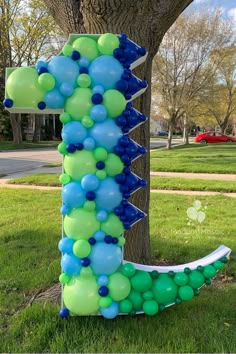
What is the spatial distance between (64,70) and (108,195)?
3.02 feet

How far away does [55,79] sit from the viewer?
9.01 ft

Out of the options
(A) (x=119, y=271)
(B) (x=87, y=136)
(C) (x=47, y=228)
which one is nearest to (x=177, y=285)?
(A) (x=119, y=271)

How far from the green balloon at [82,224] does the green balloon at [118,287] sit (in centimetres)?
35

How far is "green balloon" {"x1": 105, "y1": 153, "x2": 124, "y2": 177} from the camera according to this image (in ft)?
9.00

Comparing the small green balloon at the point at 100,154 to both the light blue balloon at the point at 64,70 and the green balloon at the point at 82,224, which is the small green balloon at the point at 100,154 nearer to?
the green balloon at the point at 82,224

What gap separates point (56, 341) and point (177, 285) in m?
0.95

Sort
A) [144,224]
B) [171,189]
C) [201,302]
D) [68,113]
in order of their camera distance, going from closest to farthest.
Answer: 1. [68,113]
2. [201,302]
3. [144,224]
4. [171,189]

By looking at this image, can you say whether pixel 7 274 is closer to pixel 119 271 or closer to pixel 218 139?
pixel 119 271

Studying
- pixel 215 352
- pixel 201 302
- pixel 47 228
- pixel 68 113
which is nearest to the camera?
pixel 215 352

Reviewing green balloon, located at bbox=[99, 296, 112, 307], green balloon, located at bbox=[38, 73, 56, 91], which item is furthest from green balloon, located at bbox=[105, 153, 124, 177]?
green balloon, located at bbox=[99, 296, 112, 307]

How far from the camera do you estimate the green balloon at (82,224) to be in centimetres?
274

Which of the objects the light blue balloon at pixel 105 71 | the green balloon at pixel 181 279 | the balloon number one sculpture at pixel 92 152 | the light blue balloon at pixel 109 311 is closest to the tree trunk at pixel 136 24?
the balloon number one sculpture at pixel 92 152

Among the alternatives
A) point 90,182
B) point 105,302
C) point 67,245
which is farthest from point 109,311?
point 90,182

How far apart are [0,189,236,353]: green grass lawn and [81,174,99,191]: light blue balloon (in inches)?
39.9
